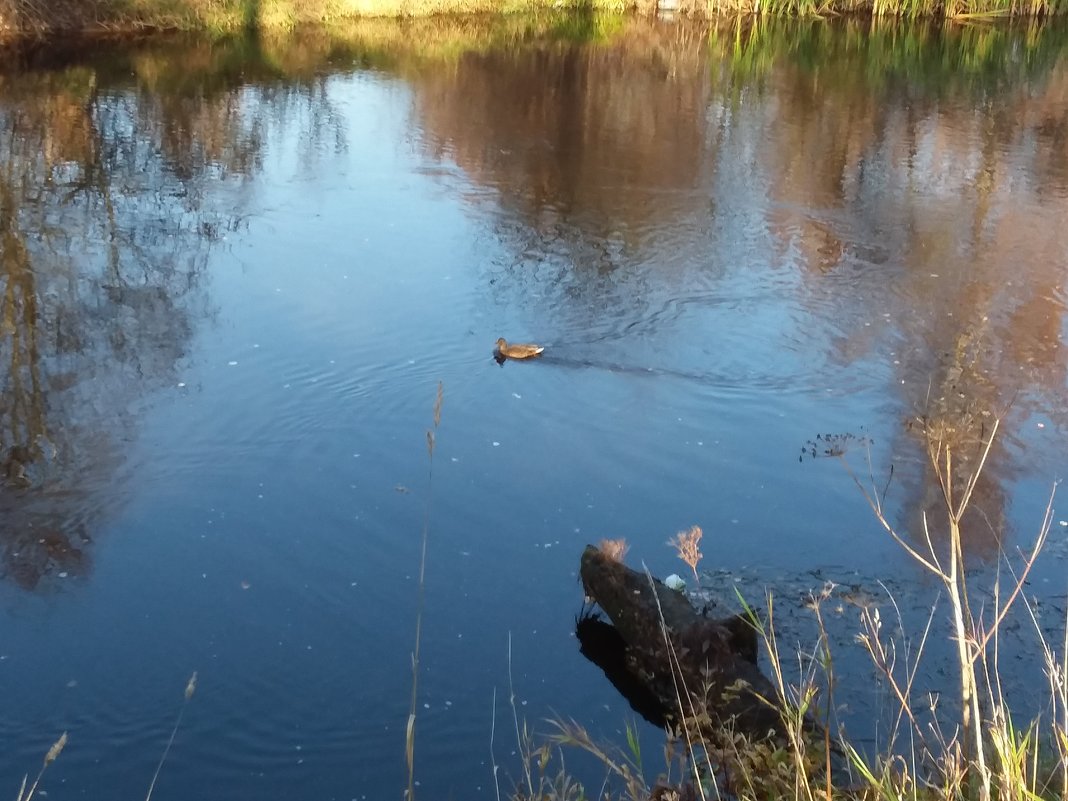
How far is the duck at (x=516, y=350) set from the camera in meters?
7.20

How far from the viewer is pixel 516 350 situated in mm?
7199

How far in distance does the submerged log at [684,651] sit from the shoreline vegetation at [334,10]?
15.7 metres

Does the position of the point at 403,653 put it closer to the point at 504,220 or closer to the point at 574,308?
the point at 574,308

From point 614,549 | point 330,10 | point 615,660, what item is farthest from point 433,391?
point 330,10

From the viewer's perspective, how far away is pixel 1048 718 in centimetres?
421

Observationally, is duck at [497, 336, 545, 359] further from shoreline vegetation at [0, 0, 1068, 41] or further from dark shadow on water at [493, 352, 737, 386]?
shoreline vegetation at [0, 0, 1068, 41]

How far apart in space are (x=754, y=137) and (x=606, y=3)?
1205 centimetres

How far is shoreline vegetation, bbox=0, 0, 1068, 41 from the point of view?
17.9m

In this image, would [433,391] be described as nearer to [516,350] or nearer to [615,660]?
[516,350]

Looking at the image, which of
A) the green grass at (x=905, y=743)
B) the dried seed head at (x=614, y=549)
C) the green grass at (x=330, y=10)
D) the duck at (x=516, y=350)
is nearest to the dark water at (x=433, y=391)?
the duck at (x=516, y=350)

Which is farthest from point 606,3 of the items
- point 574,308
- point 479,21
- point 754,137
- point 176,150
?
point 574,308

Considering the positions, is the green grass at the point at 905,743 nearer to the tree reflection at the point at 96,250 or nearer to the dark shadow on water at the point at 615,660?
the dark shadow on water at the point at 615,660

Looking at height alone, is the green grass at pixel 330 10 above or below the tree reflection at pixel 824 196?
above

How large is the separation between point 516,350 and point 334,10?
15.6m
